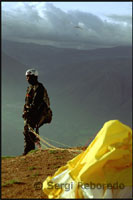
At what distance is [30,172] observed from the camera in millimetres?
10023

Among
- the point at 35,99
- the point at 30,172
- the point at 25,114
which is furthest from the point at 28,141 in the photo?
the point at 30,172

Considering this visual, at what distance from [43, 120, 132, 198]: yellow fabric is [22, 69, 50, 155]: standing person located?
5.91m

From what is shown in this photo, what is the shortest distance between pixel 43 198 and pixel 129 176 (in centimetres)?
208

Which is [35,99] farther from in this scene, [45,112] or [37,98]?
[45,112]

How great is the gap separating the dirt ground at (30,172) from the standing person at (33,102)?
2.91 ft

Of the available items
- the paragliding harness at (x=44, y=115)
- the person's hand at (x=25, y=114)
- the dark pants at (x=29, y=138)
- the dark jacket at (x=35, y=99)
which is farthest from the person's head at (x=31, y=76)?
the dark pants at (x=29, y=138)

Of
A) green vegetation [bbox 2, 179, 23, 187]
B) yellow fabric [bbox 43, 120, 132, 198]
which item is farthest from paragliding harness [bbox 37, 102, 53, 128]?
yellow fabric [bbox 43, 120, 132, 198]

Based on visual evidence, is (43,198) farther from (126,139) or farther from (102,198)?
(126,139)

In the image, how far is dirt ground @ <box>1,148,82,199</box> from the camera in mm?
8250

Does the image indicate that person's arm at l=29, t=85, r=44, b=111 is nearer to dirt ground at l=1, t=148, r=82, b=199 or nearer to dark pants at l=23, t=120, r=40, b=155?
dark pants at l=23, t=120, r=40, b=155

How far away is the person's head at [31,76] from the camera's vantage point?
12.4 meters

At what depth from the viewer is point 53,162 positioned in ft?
37.4

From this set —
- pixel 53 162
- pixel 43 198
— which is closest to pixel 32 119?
pixel 53 162

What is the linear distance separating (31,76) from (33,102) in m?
0.95
